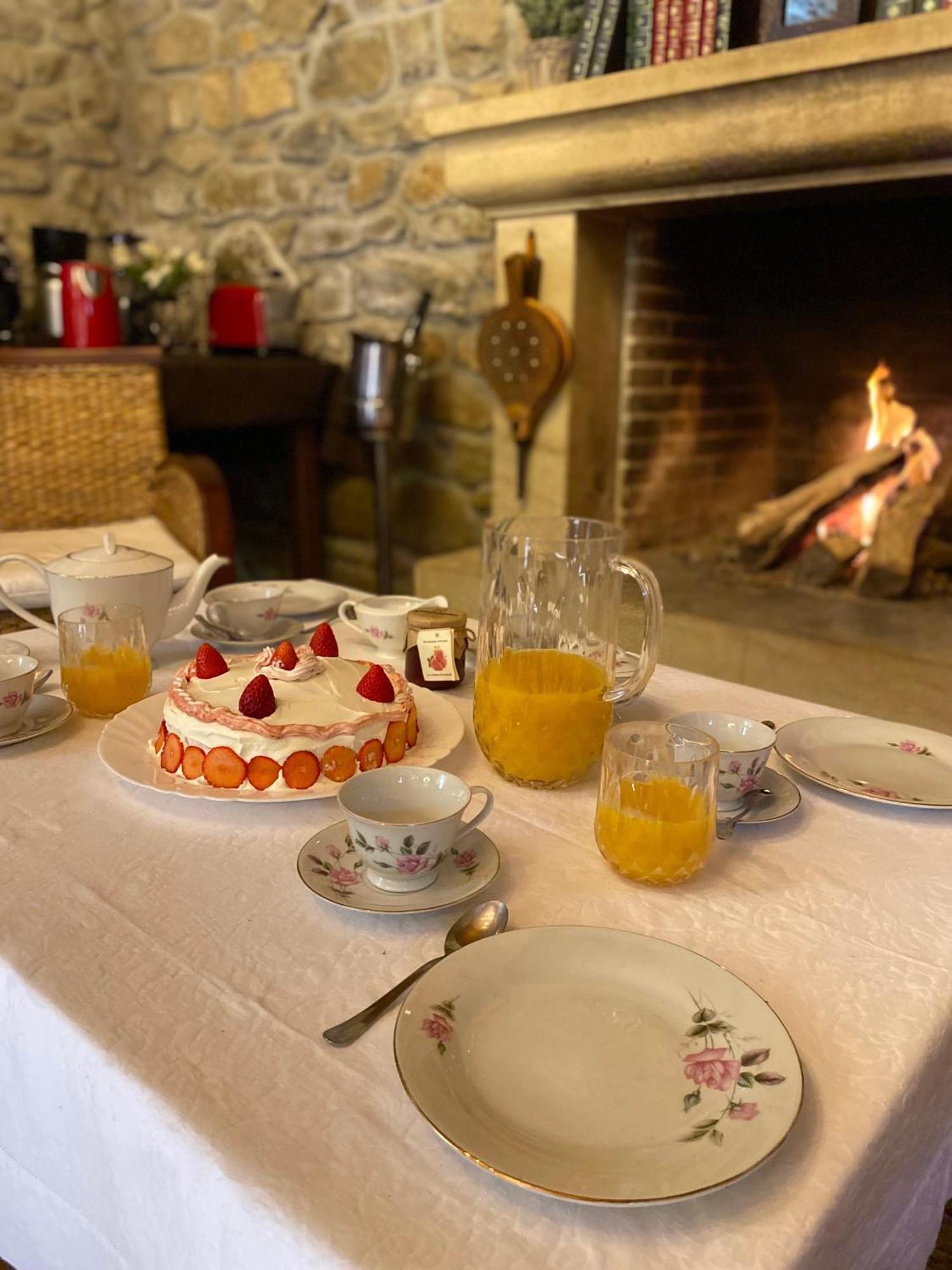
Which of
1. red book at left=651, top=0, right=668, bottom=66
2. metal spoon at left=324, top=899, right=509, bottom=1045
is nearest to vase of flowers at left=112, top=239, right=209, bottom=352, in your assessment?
red book at left=651, top=0, right=668, bottom=66

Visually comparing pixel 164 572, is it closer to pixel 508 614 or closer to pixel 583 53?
pixel 508 614

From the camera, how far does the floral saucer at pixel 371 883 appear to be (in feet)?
2.04

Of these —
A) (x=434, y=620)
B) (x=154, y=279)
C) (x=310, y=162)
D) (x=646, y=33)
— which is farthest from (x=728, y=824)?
(x=310, y=162)

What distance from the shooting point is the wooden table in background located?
8.06ft

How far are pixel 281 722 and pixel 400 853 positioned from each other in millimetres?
188

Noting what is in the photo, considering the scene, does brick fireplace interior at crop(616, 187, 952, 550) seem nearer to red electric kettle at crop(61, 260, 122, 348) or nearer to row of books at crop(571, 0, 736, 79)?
row of books at crop(571, 0, 736, 79)

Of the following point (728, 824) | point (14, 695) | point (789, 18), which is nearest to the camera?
point (728, 824)

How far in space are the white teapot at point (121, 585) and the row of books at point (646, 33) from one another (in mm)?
1426

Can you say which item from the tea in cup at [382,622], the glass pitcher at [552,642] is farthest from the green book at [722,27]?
the glass pitcher at [552,642]

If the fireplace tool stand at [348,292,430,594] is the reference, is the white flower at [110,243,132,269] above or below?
above

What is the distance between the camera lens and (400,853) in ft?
2.05

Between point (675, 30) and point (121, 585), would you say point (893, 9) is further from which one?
point (121, 585)

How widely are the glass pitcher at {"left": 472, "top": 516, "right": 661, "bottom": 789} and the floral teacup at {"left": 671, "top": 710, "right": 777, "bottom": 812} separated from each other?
0.06 metres

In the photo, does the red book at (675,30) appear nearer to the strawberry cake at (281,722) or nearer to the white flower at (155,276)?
the white flower at (155,276)
